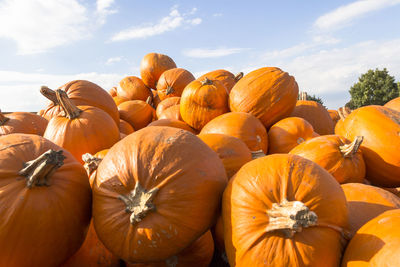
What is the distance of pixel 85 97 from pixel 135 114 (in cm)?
137

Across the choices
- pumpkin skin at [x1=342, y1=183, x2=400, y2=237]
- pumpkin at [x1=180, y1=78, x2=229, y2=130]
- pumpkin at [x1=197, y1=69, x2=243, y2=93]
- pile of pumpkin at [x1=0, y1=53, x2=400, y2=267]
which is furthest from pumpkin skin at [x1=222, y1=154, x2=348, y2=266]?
pumpkin at [x1=197, y1=69, x2=243, y2=93]

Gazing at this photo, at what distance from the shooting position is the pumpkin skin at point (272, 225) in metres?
1.30

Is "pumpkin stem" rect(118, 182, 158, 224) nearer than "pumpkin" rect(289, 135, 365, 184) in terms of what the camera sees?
Yes

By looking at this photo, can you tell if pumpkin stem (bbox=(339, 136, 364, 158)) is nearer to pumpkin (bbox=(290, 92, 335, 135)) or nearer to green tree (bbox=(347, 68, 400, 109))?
pumpkin (bbox=(290, 92, 335, 135))

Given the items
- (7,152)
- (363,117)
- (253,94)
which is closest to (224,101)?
(253,94)

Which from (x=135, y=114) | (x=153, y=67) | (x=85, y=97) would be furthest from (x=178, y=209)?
(x=153, y=67)

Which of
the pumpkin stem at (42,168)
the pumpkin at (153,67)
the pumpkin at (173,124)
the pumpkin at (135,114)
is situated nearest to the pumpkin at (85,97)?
the pumpkin at (173,124)

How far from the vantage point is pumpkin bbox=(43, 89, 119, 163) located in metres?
2.89

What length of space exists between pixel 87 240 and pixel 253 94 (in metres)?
2.59

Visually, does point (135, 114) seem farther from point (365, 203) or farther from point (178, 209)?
point (365, 203)

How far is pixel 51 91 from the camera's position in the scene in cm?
333

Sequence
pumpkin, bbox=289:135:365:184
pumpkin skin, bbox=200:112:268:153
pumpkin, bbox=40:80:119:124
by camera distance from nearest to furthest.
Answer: pumpkin, bbox=289:135:365:184, pumpkin skin, bbox=200:112:268:153, pumpkin, bbox=40:80:119:124

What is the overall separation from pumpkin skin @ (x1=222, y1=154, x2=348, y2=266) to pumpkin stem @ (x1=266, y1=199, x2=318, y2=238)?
0.01 m

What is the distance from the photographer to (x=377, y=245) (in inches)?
52.3
